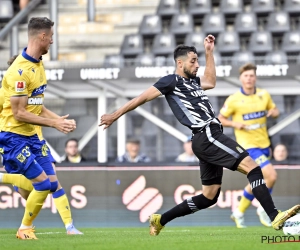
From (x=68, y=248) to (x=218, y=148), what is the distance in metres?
2.13

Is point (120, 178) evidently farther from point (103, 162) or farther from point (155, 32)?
point (155, 32)

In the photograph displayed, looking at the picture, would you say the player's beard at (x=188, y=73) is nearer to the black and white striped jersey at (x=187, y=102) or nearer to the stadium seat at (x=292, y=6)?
the black and white striped jersey at (x=187, y=102)

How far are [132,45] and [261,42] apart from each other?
3227 millimetres

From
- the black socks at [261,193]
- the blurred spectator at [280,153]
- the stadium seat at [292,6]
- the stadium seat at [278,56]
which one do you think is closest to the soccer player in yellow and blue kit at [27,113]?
the black socks at [261,193]

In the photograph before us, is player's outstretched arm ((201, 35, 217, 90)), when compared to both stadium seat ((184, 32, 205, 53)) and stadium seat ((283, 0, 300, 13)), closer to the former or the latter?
stadium seat ((184, 32, 205, 53))

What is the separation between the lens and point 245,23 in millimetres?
20375

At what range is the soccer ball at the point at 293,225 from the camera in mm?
8234

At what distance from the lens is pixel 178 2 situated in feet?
70.0

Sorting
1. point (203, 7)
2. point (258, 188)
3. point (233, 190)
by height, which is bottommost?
point (233, 190)

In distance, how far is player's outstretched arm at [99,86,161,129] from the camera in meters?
8.52

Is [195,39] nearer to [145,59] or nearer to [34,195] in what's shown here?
[145,59]

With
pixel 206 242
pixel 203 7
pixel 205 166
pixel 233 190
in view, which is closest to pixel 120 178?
pixel 233 190

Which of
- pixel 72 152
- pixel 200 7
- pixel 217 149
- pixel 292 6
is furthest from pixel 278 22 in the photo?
pixel 217 149

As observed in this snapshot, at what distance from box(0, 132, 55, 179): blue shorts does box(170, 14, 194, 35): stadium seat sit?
1153 cm
